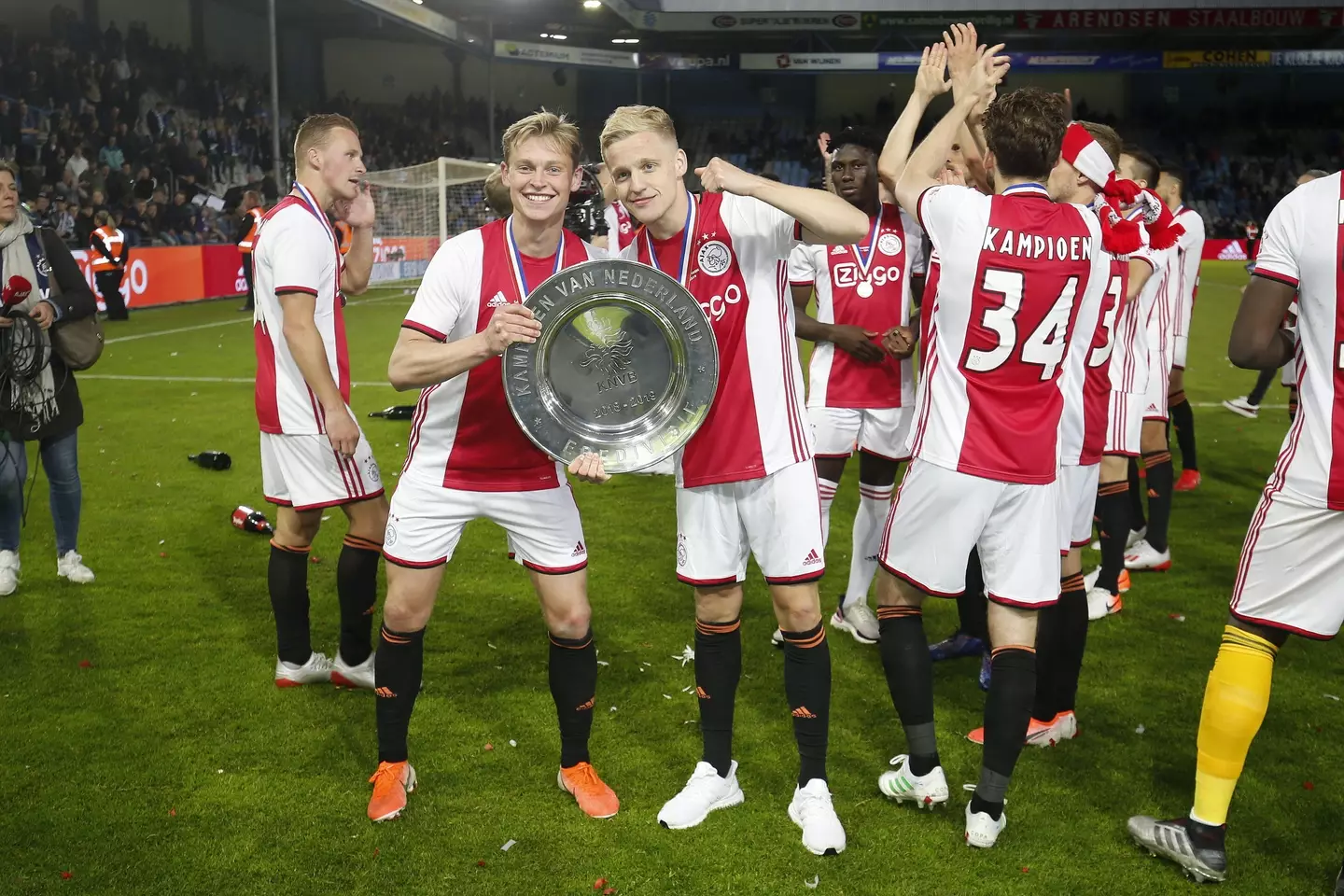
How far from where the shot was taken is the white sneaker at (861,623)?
512 cm

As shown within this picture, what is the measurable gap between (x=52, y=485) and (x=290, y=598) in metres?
1.91

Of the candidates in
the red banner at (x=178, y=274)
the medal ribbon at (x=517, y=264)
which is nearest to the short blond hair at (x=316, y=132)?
the medal ribbon at (x=517, y=264)

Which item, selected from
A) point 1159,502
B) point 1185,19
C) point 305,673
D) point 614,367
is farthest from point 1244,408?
point 1185,19

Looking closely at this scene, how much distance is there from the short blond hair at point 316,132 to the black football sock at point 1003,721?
2967 mm

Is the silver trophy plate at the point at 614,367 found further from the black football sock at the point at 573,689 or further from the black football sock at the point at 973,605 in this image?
the black football sock at the point at 973,605

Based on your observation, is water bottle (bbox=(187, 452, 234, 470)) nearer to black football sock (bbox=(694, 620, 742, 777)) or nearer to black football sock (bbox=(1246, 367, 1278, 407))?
black football sock (bbox=(694, 620, 742, 777))

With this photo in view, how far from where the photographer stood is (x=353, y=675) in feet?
15.0

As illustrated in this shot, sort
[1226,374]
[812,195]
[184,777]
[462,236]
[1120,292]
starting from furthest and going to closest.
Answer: [1226,374] < [1120,292] < [184,777] < [462,236] < [812,195]

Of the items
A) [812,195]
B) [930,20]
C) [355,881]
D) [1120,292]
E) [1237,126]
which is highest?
[930,20]

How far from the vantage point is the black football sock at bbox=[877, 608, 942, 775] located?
11.6ft

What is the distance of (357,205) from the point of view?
4438mm

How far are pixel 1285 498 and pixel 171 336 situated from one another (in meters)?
14.9

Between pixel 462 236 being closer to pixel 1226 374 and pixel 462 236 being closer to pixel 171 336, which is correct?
pixel 1226 374

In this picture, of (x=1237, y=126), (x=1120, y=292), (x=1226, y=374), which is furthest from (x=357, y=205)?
(x=1237, y=126)
